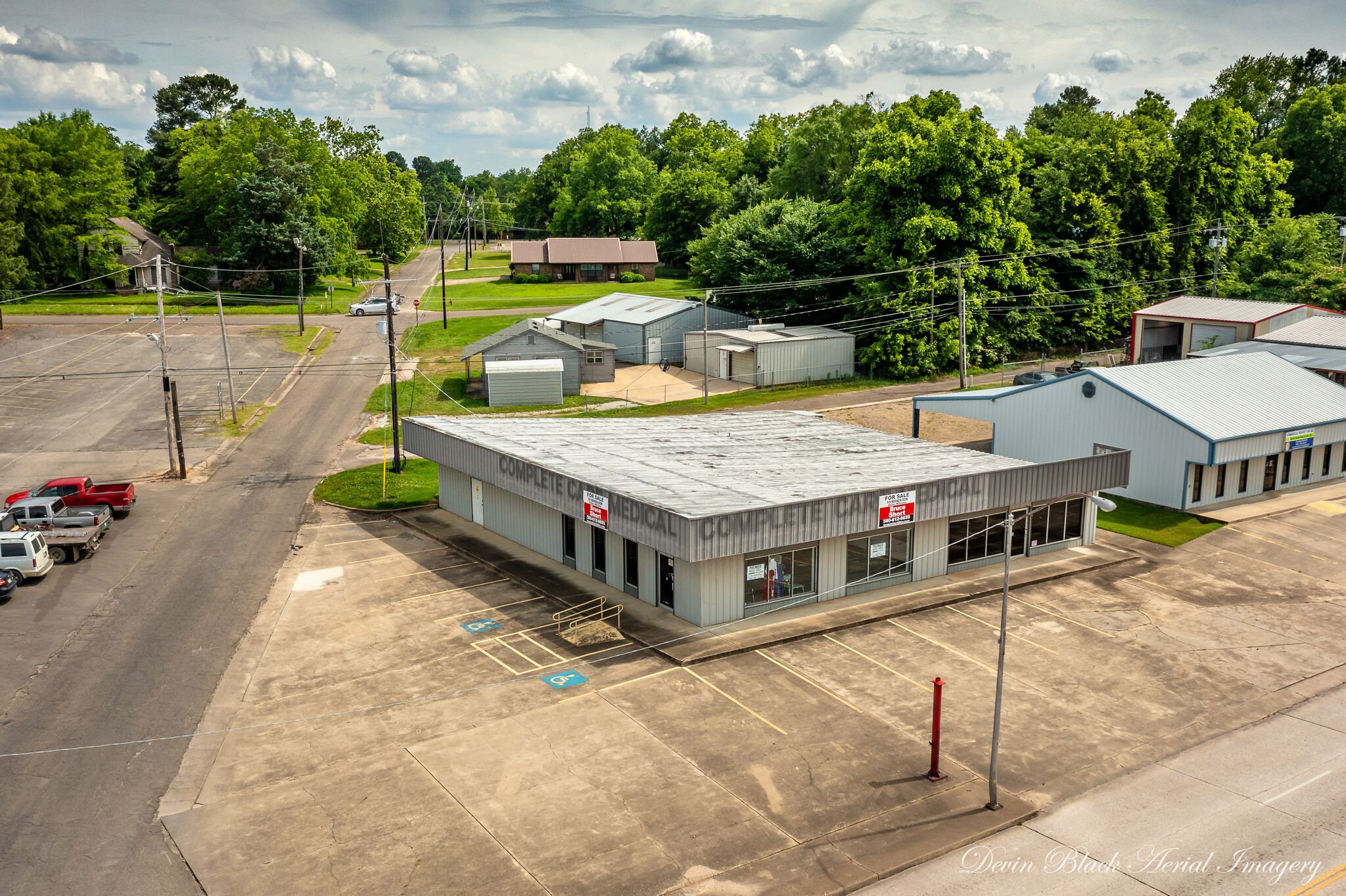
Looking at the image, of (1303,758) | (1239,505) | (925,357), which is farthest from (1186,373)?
(1303,758)

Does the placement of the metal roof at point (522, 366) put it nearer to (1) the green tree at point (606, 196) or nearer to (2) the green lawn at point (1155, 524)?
(2) the green lawn at point (1155, 524)

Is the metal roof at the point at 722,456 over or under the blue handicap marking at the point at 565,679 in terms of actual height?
over

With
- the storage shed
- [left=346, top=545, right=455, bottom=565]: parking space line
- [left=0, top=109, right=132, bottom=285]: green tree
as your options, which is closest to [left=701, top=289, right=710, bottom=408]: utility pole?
the storage shed

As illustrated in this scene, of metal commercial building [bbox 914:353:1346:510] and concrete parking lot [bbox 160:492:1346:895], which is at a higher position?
metal commercial building [bbox 914:353:1346:510]

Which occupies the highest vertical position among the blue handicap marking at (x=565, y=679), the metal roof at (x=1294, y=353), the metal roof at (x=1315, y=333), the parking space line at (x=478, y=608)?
the metal roof at (x=1315, y=333)

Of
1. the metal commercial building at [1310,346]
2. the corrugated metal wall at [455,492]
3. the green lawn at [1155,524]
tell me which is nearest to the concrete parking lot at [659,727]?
the green lawn at [1155,524]

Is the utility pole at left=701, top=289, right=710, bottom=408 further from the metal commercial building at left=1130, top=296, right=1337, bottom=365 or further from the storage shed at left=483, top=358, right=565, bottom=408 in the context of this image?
the metal commercial building at left=1130, top=296, right=1337, bottom=365
